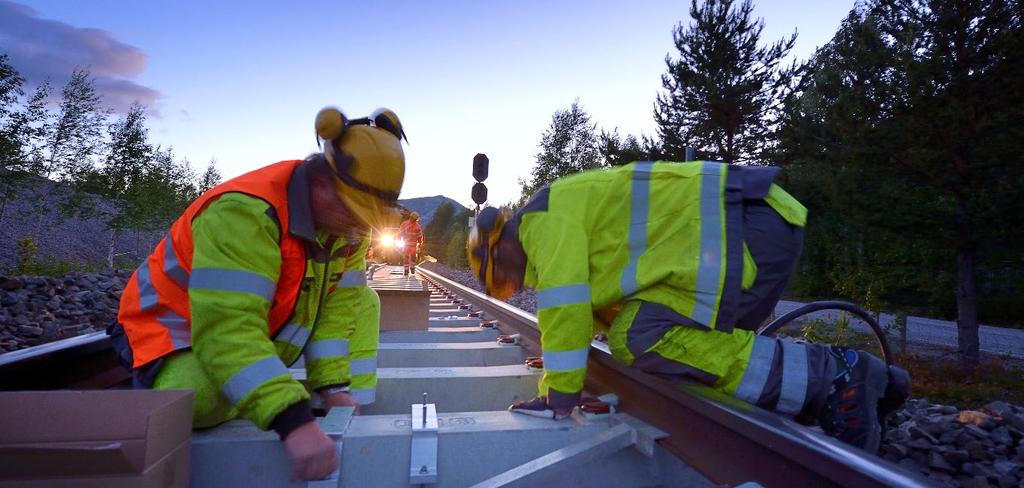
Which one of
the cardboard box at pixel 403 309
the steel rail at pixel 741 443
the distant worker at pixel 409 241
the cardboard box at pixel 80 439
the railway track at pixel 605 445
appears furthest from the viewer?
the distant worker at pixel 409 241

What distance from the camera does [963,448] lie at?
2.85m

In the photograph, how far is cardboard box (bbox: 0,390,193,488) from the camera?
1.26 m

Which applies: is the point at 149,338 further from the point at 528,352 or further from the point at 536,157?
the point at 536,157

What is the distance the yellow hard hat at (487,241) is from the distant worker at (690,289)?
26cm

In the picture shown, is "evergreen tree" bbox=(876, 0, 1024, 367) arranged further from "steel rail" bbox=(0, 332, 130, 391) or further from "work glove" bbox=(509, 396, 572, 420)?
"steel rail" bbox=(0, 332, 130, 391)

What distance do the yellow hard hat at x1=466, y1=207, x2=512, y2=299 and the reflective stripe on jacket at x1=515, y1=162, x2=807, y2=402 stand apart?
0.26m

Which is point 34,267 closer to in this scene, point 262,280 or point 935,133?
point 262,280

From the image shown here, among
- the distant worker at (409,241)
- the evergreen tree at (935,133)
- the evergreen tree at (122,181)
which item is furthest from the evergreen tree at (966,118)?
the evergreen tree at (122,181)

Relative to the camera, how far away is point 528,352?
3.75 m

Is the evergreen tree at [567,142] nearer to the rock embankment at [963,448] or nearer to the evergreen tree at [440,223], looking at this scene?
the rock embankment at [963,448]

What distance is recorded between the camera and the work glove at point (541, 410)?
83.7 inches

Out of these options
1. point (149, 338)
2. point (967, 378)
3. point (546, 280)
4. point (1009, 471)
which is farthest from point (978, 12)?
point (149, 338)

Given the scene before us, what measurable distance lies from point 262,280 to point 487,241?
1133 millimetres

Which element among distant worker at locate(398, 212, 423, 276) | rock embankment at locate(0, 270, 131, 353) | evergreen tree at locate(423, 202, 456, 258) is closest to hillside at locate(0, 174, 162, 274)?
distant worker at locate(398, 212, 423, 276)
